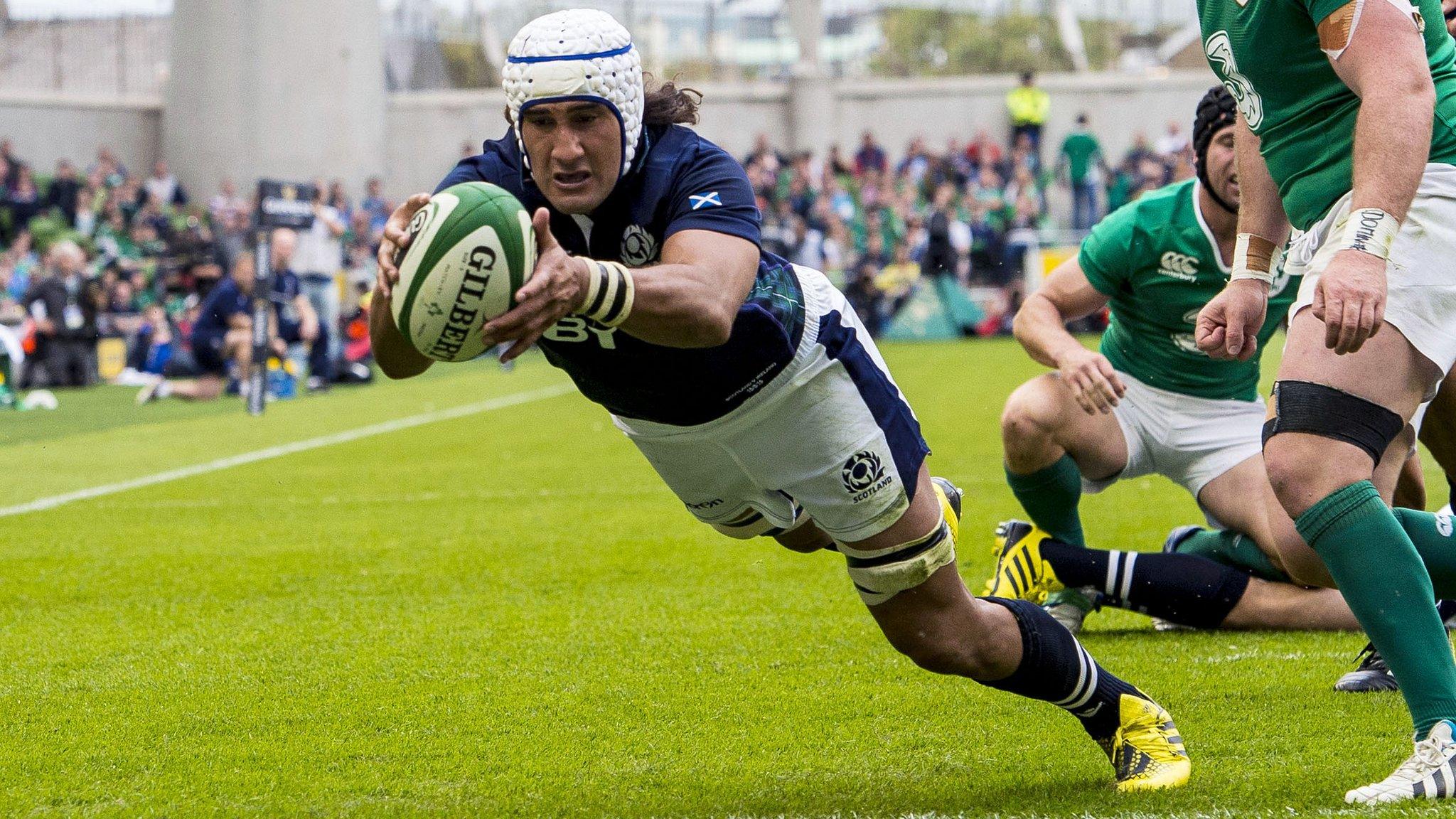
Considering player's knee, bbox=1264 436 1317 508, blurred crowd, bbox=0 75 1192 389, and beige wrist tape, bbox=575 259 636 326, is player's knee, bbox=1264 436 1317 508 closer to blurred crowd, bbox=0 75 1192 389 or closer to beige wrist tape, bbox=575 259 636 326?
beige wrist tape, bbox=575 259 636 326

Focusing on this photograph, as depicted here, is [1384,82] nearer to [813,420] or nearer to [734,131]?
[813,420]

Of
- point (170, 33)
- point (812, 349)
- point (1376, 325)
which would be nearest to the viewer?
point (1376, 325)

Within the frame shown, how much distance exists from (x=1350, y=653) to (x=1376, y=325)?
209 cm

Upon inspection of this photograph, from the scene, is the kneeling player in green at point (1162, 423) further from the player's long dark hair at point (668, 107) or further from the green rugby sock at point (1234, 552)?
the player's long dark hair at point (668, 107)

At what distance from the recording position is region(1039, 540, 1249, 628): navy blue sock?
17.0 ft

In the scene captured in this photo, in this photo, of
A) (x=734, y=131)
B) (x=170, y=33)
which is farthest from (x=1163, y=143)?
(x=170, y=33)

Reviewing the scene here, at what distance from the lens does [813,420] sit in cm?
359

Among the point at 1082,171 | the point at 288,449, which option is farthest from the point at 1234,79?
the point at 1082,171

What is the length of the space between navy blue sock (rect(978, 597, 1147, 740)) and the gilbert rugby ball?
60.6 inches

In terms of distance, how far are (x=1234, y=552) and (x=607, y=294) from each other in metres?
3.24

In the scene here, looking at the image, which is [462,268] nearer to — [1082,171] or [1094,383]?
[1094,383]

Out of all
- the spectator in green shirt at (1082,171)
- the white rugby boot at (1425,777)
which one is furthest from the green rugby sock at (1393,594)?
the spectator in green shirt at (1082,171)

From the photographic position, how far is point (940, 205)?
27328 mm

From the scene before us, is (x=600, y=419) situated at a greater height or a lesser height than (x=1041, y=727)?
lesser
